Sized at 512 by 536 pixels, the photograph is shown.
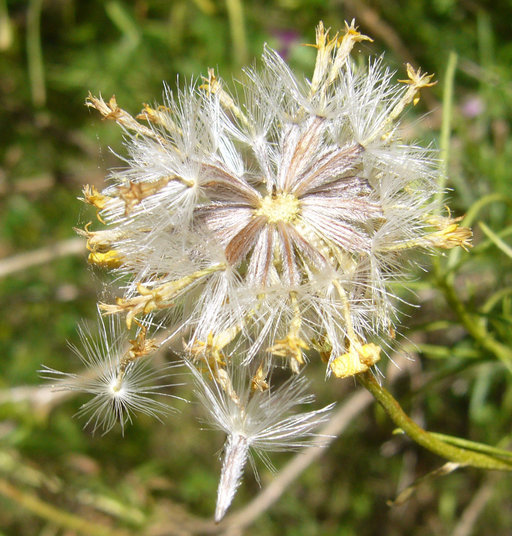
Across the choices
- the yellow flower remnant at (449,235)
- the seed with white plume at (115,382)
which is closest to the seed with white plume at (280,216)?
the yellow flower remnant at (449,235)

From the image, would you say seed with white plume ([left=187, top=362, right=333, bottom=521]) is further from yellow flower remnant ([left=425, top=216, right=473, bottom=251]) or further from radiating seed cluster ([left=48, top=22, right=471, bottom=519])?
yellow flower remnant ([left=425, top=216, right=473, bottom=251])

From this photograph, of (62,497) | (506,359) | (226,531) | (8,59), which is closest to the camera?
(506,359)

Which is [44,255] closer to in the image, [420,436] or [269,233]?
[269,233]

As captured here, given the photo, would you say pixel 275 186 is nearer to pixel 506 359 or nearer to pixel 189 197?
pixel 189 197

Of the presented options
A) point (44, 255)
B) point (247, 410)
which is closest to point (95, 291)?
point (44, 255)

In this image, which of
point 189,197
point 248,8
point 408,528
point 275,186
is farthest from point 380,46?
point 408,528
